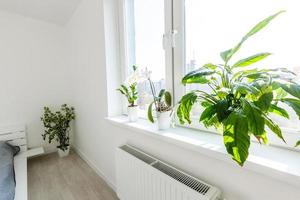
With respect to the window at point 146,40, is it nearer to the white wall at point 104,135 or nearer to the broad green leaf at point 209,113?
the white wall at point 104,135

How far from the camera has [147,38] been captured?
1.56 metres

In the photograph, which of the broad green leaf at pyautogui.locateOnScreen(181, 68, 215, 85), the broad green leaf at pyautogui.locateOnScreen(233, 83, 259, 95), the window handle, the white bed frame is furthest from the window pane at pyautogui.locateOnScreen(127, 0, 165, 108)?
the white bed frame

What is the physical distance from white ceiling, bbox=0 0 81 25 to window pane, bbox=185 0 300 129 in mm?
1861

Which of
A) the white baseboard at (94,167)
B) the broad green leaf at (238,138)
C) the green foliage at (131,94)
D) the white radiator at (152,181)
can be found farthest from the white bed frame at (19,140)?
the broad green leaf at (238,138)

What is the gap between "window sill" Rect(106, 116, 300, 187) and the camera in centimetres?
62

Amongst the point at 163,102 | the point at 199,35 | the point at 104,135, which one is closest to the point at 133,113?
the point at 163,102

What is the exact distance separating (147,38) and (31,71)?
2.17 meters

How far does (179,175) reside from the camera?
977 mm

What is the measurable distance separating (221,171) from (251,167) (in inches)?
7.3

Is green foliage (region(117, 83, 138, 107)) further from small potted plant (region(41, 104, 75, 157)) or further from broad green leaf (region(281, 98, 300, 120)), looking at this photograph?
small potted plant (region(41, 104, 75, 157))

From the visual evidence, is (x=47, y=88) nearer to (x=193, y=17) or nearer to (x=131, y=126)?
(x=131, y=126)

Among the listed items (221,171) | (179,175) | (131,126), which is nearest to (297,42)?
(221,171)

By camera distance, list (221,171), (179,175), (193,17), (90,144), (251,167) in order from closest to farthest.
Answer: (251,167)
(221,171)
(179,175)
(193,17)
(90,144)

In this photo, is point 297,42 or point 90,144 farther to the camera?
point 90,144
